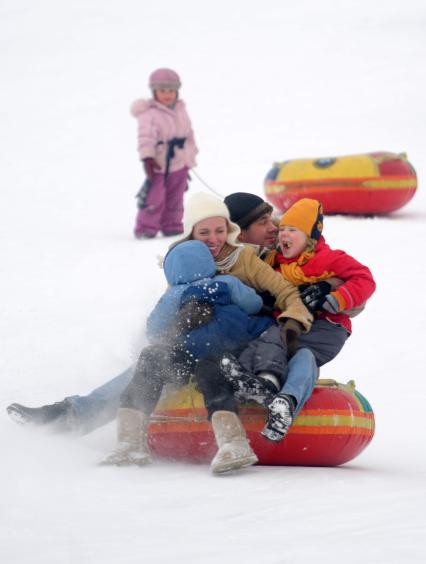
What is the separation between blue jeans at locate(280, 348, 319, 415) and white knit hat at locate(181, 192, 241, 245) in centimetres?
59

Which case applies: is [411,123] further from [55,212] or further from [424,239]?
[424,239]

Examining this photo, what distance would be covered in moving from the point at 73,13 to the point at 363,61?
802cm

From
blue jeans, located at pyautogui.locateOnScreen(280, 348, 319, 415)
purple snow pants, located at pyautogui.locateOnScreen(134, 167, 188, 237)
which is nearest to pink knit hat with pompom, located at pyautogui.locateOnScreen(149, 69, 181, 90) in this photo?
purple snow pants, located at pyautogui.locateOnScreen(134, 167, 188, 237)

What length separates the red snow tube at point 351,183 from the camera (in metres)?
10.6

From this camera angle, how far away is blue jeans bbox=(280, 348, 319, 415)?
4.16 m

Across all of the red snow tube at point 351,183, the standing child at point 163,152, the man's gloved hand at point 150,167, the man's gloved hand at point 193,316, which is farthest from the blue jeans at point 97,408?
the red snow tube at point 351,183

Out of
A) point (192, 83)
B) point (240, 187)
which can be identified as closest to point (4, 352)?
point (240, 187)

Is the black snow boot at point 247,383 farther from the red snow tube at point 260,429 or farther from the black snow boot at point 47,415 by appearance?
the black snow boot at point 47,415

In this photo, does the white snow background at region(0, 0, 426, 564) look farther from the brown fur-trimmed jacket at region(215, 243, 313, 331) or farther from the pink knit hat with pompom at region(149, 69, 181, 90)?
the pink knit hat with pompom at region(149, 69, 181, 90)

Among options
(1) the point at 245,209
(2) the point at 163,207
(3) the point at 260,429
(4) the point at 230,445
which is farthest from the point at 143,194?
(4) the point at 230,445

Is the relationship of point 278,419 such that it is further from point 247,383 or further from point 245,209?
point 245,209

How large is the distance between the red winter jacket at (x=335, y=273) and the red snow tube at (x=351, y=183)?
6006mm

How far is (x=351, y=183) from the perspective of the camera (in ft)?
34.9

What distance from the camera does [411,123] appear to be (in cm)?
1764
